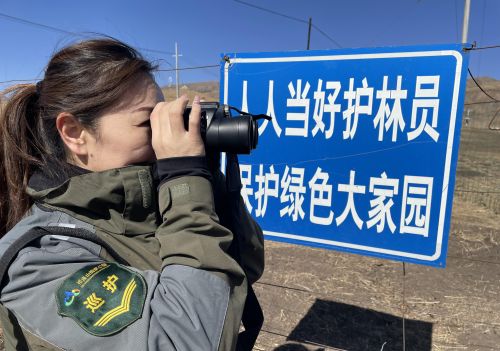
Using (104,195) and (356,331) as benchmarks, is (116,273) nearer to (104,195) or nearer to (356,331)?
(104,195)

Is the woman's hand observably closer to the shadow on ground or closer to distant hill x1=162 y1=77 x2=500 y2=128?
distant hill x1=162 y1=77 x2=500 y2=128

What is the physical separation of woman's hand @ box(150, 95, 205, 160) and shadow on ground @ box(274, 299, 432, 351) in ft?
6.09

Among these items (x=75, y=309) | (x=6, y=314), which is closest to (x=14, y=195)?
(x=6, y=314)

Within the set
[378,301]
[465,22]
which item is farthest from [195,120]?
[465,22]

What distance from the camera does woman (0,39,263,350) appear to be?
28.5 inches

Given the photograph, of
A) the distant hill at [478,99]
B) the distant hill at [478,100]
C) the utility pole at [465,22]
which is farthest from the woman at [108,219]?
the utility pole at [465,22]

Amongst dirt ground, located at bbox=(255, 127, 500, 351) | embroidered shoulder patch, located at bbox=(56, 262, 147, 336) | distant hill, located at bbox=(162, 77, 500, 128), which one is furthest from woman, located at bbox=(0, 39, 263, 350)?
dirt ground, located at bbox=(255, 127, 500, 351)

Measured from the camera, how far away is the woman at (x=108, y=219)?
72cm

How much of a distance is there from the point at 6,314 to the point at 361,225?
166 centimetres

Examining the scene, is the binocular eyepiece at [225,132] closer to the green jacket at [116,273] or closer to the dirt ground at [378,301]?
the green jacket at [116,273]

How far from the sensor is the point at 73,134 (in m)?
0.95

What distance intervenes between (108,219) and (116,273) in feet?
0.62

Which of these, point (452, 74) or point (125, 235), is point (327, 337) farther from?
point (125, 235)

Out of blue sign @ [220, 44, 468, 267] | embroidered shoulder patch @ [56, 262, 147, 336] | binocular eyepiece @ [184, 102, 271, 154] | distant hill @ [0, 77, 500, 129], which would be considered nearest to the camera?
embroidered shoulder patch @ [56, 262, 147, 336]
